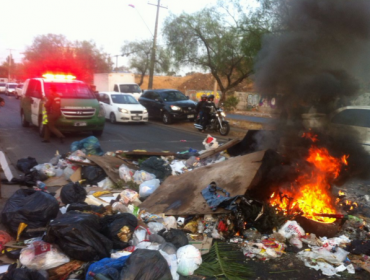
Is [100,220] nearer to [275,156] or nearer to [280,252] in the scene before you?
[280,252]

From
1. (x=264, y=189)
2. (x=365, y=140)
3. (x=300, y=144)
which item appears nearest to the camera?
(x=264, y=189)

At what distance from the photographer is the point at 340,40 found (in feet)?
21.0

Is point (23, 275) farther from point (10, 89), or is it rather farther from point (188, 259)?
point (10, 89)

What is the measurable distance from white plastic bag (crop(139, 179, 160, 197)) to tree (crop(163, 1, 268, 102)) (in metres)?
10.0

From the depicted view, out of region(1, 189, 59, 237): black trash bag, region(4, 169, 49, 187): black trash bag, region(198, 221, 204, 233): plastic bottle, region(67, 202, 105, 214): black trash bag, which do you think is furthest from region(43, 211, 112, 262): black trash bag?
region(4, 169, 49, 187): black trash bag

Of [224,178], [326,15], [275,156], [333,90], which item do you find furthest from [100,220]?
[326,15]

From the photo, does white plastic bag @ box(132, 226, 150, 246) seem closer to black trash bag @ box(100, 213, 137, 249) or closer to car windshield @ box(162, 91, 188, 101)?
black trash bag @ box(100, 213, 137, 249)

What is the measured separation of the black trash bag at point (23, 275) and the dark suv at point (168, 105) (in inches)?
589

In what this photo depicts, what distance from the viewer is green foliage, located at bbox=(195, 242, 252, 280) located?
3.73m

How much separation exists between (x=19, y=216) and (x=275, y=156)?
3668 millimetres

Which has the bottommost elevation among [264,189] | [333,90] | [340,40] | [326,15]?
[264,189]

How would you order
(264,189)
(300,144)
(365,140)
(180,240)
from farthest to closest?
(365,140) < (300,144) < (264,189) < (180,240)

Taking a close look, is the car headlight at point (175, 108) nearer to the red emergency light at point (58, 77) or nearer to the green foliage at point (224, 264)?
the red emergency light at point (58, 77)

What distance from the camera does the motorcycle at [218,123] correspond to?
14.5 m
